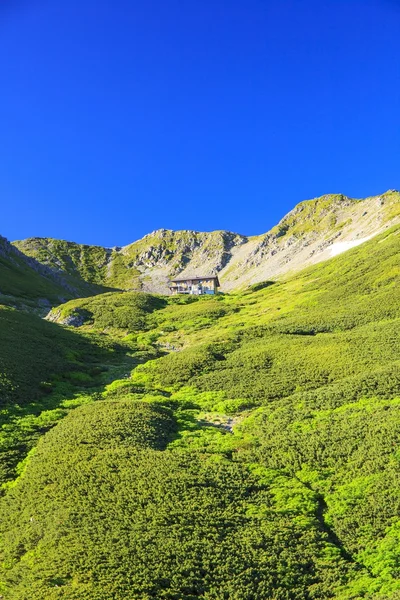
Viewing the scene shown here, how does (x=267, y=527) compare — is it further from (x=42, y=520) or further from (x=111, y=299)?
(x=111, y=299)

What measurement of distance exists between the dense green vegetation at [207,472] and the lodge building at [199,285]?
111340mm

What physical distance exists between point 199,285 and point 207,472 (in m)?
147

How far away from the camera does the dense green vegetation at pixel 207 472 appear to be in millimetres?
16750

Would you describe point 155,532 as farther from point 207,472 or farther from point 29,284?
point 29,284

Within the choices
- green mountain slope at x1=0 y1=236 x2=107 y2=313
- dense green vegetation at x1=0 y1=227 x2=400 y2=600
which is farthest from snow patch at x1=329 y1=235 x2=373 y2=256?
dense green vegetation at x1=0 y1=227 x2=400 y2=600

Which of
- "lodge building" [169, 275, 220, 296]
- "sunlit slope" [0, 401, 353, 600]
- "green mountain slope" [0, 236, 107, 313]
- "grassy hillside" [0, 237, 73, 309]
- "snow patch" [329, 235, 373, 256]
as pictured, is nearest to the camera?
"sunlit slope" [0, 401, 353, 600]

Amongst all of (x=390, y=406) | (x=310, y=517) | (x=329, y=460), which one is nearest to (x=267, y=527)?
(x=310, y=517)

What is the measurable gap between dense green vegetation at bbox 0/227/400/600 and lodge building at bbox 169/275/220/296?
111 m

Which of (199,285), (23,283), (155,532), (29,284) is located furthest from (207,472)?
(199,285)

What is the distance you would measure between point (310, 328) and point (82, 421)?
3928cm

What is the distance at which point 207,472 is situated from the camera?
24.1 meters

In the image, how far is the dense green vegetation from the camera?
16750 millimetres

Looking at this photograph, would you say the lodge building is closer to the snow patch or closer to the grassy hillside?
the grassy hillside

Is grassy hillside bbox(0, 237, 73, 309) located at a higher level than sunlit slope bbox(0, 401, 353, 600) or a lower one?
higher
